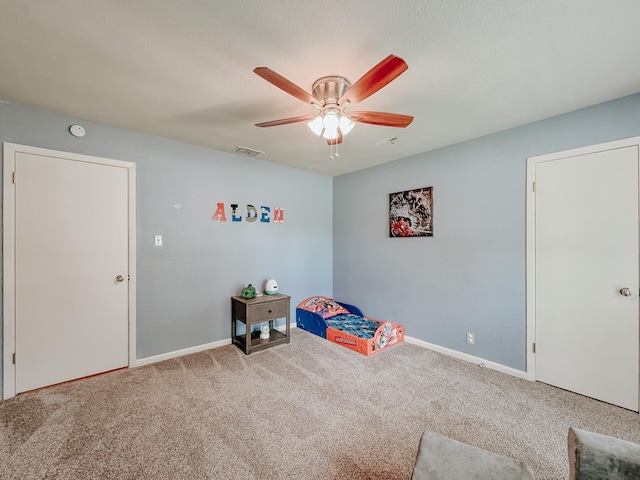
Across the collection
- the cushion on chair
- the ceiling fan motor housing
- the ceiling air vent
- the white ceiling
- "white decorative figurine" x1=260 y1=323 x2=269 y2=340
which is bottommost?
"white decorative figurine" x1=260 y1=323 x2=269 y2=340

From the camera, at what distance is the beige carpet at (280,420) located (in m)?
1.58

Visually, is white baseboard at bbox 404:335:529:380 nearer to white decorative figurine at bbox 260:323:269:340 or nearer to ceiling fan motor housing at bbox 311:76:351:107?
white decorative figurine at bbox 260:323:269:340

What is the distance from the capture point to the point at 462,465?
1059 millimetres

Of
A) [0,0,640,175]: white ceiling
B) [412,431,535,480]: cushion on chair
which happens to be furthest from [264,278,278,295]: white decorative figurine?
[412,431,535,480]: cushion on chair

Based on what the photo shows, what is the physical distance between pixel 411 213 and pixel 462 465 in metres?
2.78

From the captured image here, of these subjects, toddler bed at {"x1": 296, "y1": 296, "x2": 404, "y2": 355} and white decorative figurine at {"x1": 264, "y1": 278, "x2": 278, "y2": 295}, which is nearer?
toddler bed at {"x1": 296, "y1": 296, "x2": 404, "y2": 355}

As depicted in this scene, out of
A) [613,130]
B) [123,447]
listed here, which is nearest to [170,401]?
[123,447]

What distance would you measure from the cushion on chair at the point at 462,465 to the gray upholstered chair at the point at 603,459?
0.16 m

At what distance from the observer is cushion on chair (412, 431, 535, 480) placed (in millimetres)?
1017

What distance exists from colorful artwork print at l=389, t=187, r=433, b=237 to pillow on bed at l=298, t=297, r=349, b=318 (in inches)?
53.0

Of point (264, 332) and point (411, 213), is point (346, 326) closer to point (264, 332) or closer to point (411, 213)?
point (264, 332)

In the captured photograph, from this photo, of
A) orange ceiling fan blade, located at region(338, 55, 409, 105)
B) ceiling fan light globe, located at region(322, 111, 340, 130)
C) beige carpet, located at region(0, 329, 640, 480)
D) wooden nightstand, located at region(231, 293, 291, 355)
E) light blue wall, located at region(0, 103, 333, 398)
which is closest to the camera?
orange ceiling fan blade, located at region(338, 55, 409, 105)

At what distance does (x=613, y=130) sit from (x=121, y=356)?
475 cm

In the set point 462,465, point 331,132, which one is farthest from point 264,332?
point 462,465
